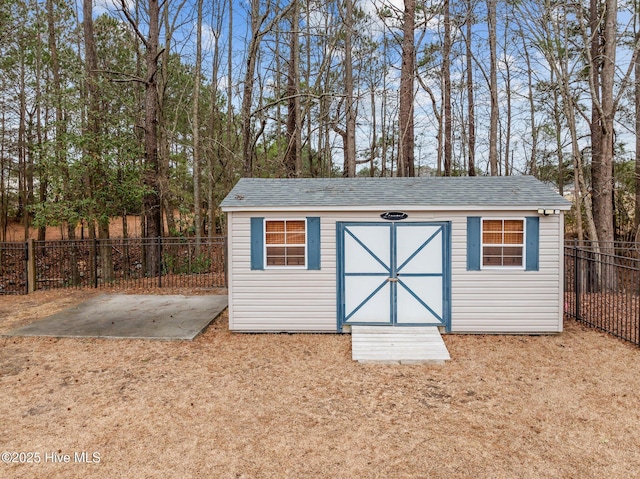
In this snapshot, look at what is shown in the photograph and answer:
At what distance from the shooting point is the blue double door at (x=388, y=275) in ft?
22.9

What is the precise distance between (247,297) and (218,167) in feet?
41.0

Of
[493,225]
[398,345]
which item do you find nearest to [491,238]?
[493,225]

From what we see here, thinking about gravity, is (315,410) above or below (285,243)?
below

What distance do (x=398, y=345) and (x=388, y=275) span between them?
1.36 m

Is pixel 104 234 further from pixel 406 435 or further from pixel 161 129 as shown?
pixel 406 435

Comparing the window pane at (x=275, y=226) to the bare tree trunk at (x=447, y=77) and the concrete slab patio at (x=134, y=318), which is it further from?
the bare tree trunk at (x=447, y=77)

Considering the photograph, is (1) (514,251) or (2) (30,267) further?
(2) (30,267)

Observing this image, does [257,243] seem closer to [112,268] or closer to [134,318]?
[134,318]

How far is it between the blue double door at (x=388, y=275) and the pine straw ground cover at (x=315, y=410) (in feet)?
2.71

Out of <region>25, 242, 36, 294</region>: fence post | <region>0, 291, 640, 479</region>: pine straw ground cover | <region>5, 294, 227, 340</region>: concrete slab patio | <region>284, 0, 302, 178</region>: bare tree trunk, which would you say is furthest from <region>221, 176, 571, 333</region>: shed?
<region>25, 242, 36, 294</region>: fence post

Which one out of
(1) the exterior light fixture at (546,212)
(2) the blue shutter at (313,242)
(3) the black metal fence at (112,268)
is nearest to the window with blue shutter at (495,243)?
(1) the exterior light fixture at (546,212)

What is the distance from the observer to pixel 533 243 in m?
6.78

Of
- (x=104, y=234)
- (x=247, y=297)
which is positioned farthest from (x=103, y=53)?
(x=247, y=297)

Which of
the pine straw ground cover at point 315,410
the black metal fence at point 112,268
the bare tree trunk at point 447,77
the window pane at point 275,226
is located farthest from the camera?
the bare tree trunk at point 447,77
